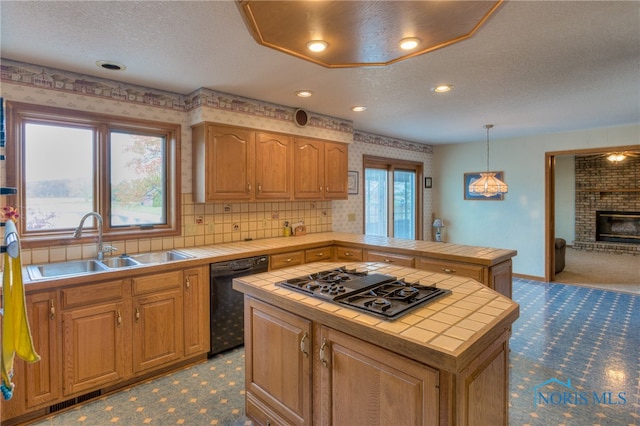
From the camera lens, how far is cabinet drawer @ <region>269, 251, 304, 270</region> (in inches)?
129

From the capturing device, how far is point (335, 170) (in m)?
4.38

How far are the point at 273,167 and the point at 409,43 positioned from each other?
226cm

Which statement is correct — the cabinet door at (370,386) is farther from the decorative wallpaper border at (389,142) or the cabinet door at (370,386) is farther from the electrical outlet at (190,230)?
the decorative wallpaper border at (389,142)

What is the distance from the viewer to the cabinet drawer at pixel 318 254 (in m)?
3.64

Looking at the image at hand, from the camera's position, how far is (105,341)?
2.38 metres

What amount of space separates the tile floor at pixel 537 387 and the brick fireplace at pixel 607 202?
19.3 ft

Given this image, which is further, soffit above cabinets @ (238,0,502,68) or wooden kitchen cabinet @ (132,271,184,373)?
wooden kitchen cabinet @ (132,271,184,373)

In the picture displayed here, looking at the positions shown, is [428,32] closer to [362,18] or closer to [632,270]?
[362,18]

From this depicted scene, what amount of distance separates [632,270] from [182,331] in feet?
25.1

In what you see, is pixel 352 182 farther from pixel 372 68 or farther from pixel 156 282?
pixel 156 282

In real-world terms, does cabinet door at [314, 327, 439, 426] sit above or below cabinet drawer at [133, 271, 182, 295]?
below

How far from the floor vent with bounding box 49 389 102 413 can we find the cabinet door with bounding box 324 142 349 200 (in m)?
2.89

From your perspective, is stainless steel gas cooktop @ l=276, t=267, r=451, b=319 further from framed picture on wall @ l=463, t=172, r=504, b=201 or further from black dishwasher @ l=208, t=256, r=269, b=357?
framed picture on wall @ l=463, t=172, r=504, b=201

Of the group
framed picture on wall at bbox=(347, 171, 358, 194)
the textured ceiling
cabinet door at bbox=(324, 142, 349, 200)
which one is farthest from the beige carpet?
cabinet door at bbox=(324, 142, 349, 200)
